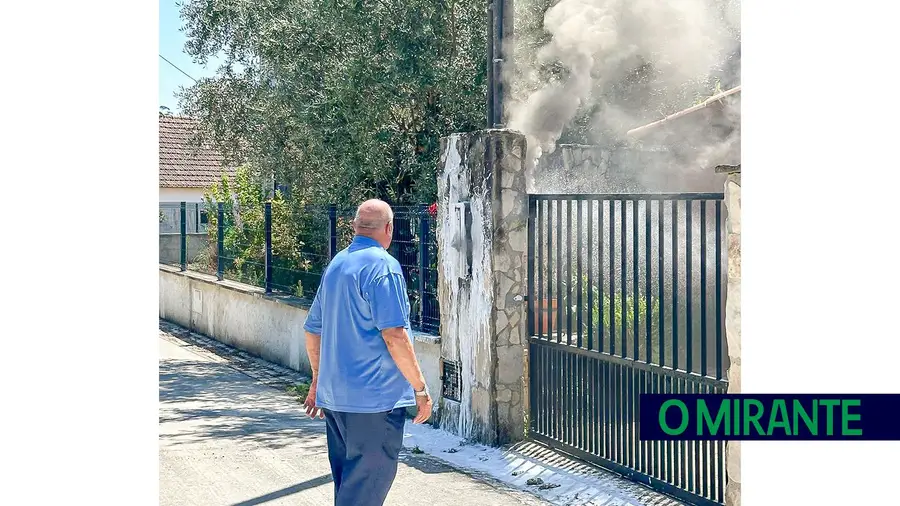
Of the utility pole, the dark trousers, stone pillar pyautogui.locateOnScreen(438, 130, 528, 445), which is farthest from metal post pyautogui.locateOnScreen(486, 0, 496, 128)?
the dark trousers

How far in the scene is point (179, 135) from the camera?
32312mm

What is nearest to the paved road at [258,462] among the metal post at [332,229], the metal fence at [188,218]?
the metal post at [332,229]

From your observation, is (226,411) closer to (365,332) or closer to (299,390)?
(299,390)

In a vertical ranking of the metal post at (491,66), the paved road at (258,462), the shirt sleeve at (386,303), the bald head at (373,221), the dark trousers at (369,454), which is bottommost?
the paved road at (258,462)

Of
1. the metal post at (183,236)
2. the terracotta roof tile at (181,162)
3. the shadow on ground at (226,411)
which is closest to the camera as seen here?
the shadow on ground at (226,411)

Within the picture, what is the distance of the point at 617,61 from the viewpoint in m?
13.7

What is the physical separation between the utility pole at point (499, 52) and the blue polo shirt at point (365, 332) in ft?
11.0

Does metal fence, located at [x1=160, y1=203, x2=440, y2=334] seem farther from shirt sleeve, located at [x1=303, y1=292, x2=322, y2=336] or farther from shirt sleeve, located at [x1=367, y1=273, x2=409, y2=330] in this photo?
shirt sleeve, located at [x1=367, y1=273, x2=409, y2=330]

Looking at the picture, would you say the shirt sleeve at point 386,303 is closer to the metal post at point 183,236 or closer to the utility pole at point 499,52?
the utility pole at point 499,52

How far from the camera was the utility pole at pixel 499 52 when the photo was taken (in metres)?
8.70

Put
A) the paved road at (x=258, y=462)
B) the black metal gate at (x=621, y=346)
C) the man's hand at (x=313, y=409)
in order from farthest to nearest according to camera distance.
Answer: the paved road at (x=258, y=462), the black metal gate at (x=621, y=346), the man's hand at (x=313, y=409)

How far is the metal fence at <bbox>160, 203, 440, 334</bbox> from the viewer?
10086 mm

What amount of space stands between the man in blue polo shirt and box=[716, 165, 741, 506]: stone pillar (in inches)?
68.7
